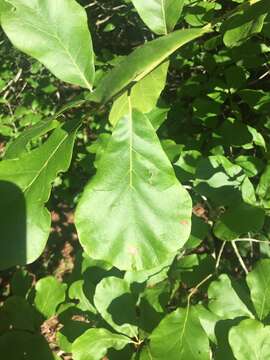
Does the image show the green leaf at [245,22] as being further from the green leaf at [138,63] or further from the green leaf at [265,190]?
the green leaf at [265,190]

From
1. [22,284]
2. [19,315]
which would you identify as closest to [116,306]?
[19,315]

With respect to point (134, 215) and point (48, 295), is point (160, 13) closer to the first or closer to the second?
point (134, 215)

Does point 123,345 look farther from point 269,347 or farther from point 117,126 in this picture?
point 117,126

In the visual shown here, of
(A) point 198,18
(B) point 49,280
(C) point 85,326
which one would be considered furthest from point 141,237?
(A) point 198,18

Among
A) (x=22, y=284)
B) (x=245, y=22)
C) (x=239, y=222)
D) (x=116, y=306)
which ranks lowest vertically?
(x=22, y=284)

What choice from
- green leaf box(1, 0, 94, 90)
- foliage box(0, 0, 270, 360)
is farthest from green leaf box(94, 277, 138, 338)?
green leaf box(1, 0, 94, 90)

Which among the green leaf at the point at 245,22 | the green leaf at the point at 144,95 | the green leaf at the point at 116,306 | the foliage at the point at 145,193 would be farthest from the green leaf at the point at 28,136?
the green leaf at the point at 116,306
